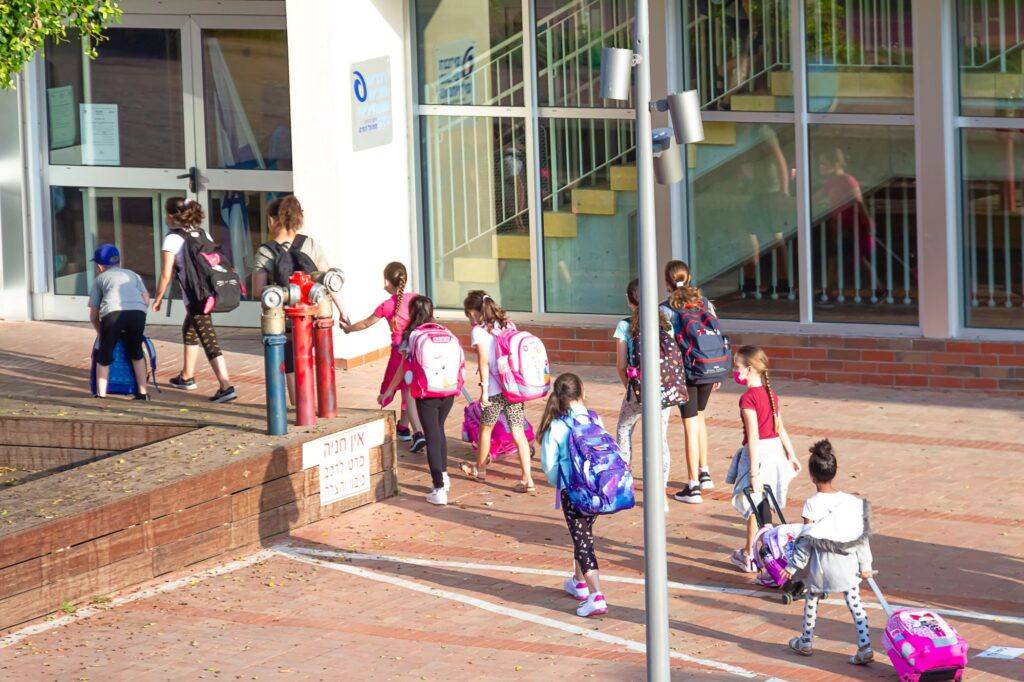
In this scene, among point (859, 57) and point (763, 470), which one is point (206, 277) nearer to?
point (763, 470)

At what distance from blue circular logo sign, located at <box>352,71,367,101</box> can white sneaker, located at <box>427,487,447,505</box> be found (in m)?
5.19

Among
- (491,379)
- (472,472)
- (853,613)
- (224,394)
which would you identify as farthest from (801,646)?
(224,394)

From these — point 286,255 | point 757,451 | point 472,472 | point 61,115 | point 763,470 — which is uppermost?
point 61,115

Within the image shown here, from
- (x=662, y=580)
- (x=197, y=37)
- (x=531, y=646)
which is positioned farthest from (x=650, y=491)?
(x=197, y=37)

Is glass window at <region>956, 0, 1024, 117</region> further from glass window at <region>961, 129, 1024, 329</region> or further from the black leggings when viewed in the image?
the black leggings

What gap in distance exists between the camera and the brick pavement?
920 centimetres

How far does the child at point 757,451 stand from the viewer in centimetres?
1050

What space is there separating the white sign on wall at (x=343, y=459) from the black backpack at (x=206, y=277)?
257cm

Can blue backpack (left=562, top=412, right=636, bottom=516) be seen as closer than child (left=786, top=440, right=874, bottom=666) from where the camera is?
No

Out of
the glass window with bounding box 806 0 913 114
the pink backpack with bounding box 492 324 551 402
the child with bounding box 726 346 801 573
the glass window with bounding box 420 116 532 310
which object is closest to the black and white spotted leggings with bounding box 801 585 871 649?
the child with bounding box 726 346 801 573

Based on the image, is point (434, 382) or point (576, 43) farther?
point (576, 43)

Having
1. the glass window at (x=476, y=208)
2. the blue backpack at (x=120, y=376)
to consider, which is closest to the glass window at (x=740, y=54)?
the glass window at (x=476, y=208)

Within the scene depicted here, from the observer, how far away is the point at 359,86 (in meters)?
16.2

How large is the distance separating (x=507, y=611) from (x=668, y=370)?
2293 millimetres
